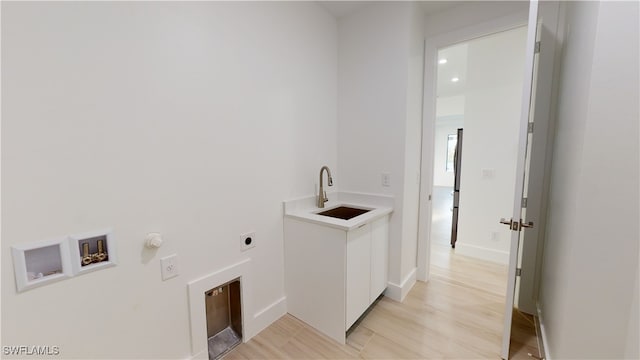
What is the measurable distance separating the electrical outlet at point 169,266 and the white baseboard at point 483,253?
3.20m

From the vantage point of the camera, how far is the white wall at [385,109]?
2.03m

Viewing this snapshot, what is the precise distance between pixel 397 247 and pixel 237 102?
5.82 ft

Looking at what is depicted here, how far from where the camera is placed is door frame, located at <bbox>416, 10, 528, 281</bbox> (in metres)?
1.97

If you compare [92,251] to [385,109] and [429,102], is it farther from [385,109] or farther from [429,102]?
[429,102]

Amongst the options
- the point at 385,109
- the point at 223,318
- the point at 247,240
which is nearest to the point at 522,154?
the point at 385,109

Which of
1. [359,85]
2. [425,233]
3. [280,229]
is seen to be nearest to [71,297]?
[280,229]

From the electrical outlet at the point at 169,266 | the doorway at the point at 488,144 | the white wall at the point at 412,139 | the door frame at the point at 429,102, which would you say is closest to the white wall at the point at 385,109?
the white wall at the point at 412,139

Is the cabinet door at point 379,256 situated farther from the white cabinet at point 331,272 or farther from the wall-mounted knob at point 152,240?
the wall-mounted knob at point 152,240

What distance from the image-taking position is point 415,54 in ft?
6.95

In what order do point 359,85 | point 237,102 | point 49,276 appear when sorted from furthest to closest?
point 359,85
point 237,102
point 49,276

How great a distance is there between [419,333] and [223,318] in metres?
1.43

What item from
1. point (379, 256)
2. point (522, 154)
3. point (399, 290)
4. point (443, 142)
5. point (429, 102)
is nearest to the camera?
point (522, 154)

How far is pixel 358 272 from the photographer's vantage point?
174cm

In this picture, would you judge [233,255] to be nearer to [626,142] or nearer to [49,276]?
[49,276]
